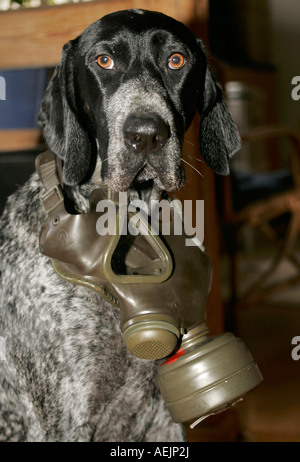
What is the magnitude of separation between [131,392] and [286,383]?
62.1 inches

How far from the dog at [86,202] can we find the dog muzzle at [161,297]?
4.2 inches

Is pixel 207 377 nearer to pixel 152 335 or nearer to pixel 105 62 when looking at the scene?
pixel 152 335

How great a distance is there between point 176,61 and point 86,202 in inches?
17.7

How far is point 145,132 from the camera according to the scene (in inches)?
58.0

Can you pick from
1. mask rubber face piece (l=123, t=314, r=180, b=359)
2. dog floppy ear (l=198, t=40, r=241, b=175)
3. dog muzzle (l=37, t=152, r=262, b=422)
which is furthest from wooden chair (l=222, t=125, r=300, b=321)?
mask rubber face piece (l=123, t=314, r=180, b=359)

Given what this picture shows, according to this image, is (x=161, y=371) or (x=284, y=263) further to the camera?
(x=284, y=263)

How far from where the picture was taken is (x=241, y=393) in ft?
4.65

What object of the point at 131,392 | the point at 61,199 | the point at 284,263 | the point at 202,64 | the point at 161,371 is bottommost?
the point at 284,263

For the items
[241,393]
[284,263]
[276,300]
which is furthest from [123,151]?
[284,263]

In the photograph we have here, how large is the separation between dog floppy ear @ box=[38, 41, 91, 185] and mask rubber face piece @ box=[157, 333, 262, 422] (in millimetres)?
547

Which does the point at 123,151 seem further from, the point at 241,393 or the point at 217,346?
the point at 241,393

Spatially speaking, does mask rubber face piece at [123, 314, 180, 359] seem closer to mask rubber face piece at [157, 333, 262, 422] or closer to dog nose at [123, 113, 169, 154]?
mask rubber face piece at [157, 333, 262, 422]

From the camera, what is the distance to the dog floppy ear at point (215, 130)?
1770 mm
